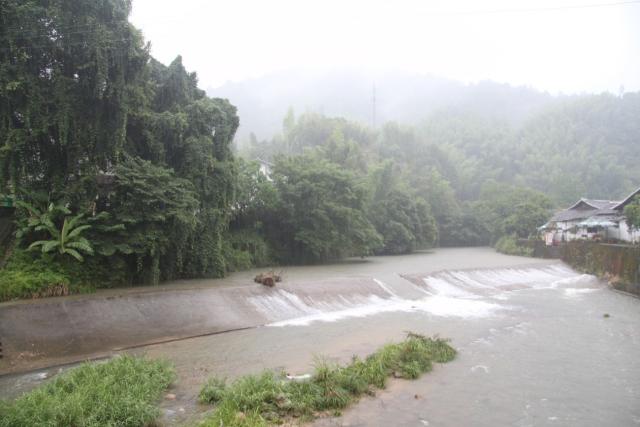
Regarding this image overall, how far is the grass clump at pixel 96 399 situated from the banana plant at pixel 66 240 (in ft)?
21.4

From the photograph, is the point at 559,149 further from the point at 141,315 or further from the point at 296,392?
the point at 296,392

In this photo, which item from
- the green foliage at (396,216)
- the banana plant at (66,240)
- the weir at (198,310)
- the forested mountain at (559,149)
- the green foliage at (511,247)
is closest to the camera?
the weir at (198,310)

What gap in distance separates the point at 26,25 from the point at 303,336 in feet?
40.7

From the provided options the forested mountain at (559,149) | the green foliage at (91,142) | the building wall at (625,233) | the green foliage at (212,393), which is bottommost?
the green foliage at (212,393)

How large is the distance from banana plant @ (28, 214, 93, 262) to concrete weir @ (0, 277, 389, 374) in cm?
188

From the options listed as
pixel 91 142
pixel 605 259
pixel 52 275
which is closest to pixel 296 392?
pixel 52 275

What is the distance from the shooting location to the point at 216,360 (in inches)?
394

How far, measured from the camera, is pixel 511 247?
42.8 meters

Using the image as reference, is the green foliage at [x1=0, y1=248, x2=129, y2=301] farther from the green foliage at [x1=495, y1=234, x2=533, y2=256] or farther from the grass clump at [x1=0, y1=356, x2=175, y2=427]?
the green foliage at [x1=495, y1=234, x2=533, y2=256]

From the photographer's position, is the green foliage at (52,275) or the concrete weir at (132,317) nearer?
the concrete weir at (132,317)

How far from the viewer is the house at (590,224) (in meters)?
34.0

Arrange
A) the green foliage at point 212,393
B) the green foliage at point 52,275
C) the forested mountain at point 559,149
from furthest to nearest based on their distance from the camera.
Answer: the forested mountain at point 559,149, the green foliage at point 52,275, the green foliage at point 212,393

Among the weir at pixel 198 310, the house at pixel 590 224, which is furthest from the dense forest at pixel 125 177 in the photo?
the house at pixel 590 224

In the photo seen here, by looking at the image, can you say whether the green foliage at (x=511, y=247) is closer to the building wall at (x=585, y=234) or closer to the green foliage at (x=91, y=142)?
the building wall at (x=585, y=234)
